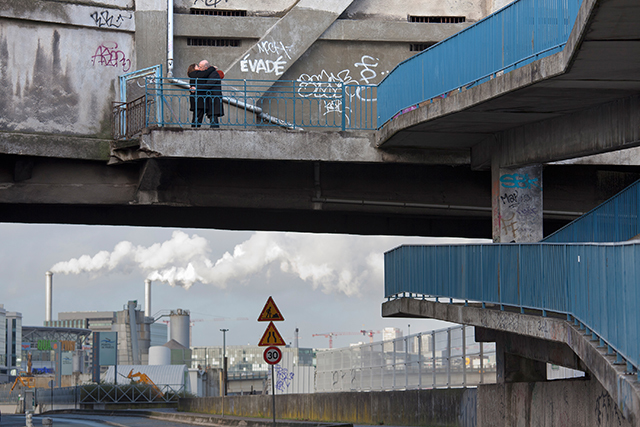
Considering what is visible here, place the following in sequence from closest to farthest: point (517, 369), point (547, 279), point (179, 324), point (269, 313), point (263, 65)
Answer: point (547, 279), point (517, 369), point (269, 313), point (263, 65), point (179, 324)

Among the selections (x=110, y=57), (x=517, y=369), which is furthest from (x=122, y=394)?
(x=517, y=369)

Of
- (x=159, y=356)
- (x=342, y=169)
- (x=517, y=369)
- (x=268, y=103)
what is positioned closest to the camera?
(x=517, y=369)

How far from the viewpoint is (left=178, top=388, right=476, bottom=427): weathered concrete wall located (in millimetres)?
16766

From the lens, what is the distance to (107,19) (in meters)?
19.3

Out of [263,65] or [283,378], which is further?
[283,378]

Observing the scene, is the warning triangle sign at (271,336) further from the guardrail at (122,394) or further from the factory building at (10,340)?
the factory building at (10,340)

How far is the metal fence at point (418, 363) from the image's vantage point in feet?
61.9

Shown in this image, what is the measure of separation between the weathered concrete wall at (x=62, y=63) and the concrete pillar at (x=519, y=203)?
9.20 metres

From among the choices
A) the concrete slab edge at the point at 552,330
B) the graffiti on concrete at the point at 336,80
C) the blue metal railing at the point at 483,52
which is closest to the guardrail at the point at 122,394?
the graffiti on concrete at the point at 336,80

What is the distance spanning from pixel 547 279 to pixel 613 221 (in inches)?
177

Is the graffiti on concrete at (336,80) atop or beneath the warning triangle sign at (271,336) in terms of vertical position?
atop

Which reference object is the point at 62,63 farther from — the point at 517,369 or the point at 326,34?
the point at 517,369

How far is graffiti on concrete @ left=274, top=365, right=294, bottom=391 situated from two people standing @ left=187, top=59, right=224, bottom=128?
2236 centimetres

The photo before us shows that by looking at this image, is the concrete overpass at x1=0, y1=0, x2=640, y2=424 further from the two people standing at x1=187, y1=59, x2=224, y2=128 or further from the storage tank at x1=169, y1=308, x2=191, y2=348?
the storage tank at x1=169, y1=308, x2=191, y2=348
